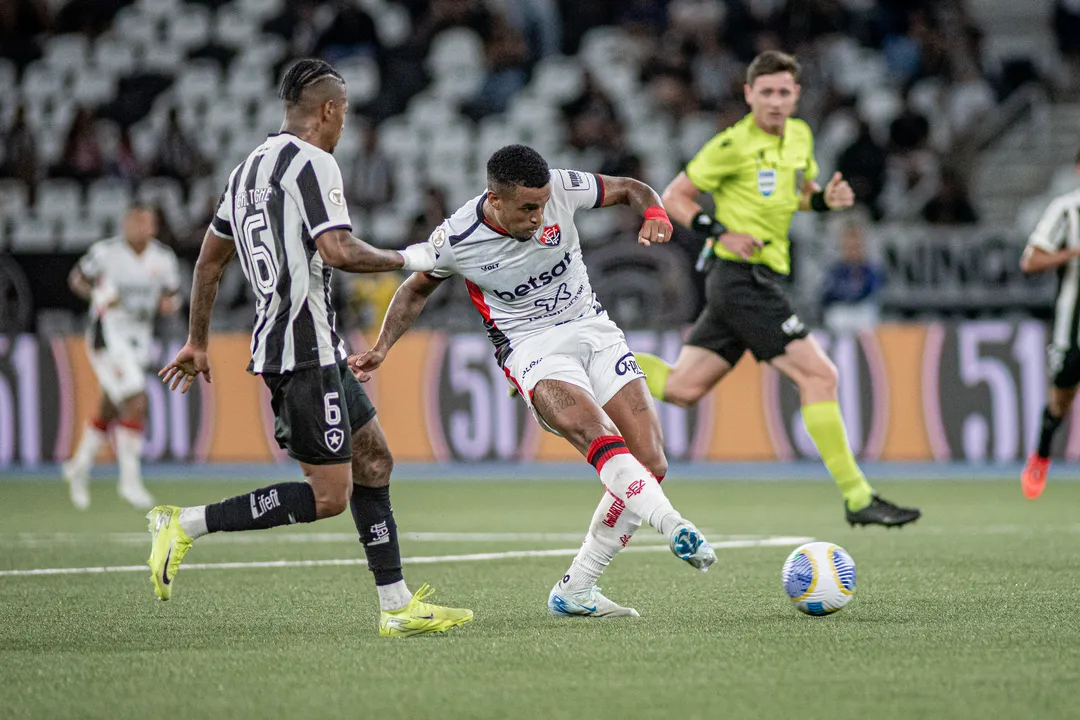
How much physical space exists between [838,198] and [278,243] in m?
3.97

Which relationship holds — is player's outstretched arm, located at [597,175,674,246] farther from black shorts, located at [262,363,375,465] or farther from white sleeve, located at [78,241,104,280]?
white sleeve, located at [78,241,104,280]

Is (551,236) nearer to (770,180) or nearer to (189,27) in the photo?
(770,180)

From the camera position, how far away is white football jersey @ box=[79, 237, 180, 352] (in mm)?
13219

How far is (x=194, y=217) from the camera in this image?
19.7 meters

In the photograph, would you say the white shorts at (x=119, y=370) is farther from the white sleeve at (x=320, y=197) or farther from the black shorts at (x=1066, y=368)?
the white sleeve at (x=320, y=197)

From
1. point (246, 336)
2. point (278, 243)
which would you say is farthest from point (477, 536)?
point (246, 336)

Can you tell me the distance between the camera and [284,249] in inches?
232

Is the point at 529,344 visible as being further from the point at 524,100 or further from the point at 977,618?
the point at 524,100

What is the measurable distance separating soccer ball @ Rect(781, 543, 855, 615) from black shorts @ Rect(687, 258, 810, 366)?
2960 millimetres

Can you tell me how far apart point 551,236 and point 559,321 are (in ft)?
1.25

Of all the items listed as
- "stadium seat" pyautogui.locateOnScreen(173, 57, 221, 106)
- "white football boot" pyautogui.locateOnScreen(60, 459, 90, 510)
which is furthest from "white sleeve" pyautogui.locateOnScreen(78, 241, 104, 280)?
"stadium seat" pyautogui.locateOnScreen(173, 57, 221, 106)

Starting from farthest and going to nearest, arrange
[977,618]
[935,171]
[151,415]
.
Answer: [935,171], [151,415], [977,618]

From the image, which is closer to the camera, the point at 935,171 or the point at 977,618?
the point at 977,618

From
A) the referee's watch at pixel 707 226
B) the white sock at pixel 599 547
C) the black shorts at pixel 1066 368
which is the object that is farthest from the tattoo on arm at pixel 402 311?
the black shorts at pixel 1066 368
